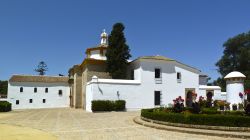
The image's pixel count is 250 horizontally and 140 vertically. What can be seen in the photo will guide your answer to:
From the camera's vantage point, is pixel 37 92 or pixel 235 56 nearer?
pixel 37 92

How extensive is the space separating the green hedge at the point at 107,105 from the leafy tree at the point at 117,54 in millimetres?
4625

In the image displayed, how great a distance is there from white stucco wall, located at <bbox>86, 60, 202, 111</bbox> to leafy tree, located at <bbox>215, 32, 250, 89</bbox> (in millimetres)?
30672

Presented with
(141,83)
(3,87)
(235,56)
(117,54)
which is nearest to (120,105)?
(141,83)

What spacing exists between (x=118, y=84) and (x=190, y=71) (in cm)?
1009

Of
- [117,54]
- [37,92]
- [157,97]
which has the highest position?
[117,54]

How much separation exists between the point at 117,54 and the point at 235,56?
40.1 m

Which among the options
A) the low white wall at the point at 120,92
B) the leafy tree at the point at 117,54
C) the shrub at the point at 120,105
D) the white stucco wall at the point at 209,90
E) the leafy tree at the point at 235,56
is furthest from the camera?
the leafy tree at the point at 235,56

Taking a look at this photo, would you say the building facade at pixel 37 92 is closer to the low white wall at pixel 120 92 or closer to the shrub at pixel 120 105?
the low white wall at pixel 120 92

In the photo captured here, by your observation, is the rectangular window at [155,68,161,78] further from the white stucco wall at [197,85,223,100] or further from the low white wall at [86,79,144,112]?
the white stucco wall at [197,85,223,100]

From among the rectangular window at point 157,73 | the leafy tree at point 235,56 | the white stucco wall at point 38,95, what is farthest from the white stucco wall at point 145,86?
the leafy tree at point 235,56

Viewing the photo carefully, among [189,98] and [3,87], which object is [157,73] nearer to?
[189,98]

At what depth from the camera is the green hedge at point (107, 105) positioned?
2617cm

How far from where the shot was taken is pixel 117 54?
101ft

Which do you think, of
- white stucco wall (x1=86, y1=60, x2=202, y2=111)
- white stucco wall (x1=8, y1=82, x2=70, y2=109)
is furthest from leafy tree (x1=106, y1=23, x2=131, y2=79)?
white stucco wall (x1=8, y1=82, x2=70, y2=109)
